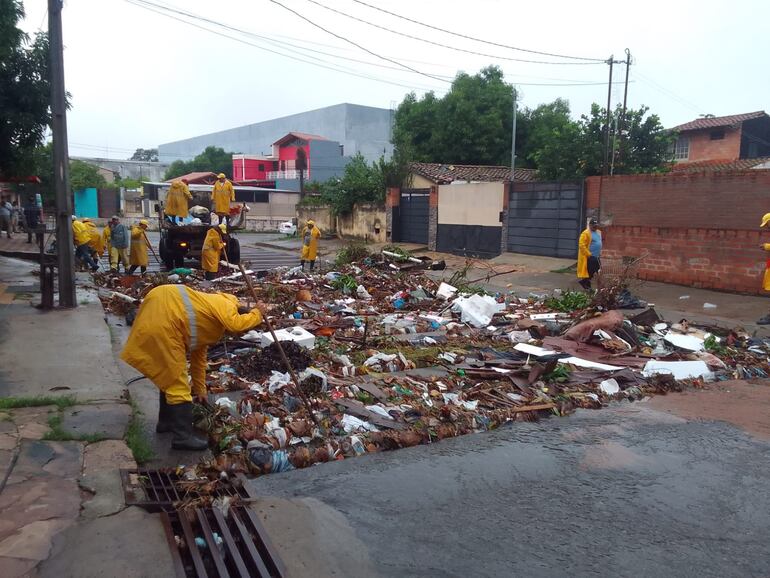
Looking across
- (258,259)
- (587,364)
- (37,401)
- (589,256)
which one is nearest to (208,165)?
(258,259)

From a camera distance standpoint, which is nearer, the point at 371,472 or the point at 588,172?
the point at 371,472

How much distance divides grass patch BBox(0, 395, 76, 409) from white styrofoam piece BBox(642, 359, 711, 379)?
243 inches

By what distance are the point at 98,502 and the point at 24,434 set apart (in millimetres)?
1257

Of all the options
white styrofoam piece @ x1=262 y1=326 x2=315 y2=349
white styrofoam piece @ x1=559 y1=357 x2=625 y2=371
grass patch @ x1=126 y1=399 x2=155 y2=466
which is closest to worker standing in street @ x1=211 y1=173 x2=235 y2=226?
white styrofoam piece @ x1=262 y1=326 x2=315 y2=349

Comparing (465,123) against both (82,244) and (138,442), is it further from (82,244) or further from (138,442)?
(138,442)

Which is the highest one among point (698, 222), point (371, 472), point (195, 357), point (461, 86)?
point (461, 86)

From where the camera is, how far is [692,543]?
11.7 feet

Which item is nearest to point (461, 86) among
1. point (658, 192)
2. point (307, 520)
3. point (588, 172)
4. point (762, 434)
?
point (588, 172)

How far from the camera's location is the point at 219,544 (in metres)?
3.34

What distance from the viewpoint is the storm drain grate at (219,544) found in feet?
10.3

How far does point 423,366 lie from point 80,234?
10869mm

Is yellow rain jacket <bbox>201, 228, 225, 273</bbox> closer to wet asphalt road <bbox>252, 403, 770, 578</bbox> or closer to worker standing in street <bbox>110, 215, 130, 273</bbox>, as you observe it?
worker standing in street <bbox>110, 215, 130, 273</bbox>

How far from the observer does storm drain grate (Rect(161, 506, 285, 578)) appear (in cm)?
314

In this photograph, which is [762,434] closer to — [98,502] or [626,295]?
[98,502]
